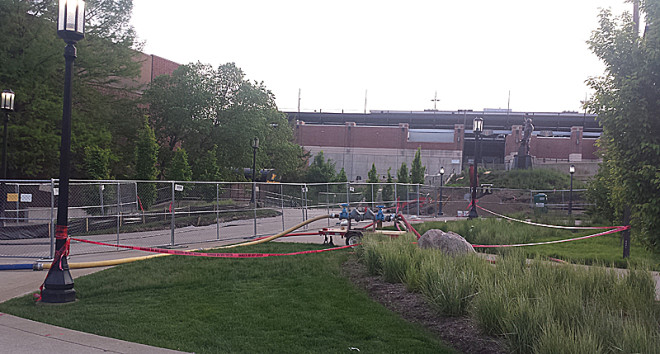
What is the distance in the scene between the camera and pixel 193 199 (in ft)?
56.4

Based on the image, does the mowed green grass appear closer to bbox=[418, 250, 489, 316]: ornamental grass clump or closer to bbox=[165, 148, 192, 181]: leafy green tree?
bbox=[418, 250, 489, 316]: ornamental grass clump

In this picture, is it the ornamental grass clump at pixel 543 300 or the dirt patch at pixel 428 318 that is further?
the dirt patch at pixel 428 318

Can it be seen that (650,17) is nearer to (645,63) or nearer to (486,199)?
(645,63)

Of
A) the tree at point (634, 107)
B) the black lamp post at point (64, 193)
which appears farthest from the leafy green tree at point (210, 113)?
the tree at point (634, 107)

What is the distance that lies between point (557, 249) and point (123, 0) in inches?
1045

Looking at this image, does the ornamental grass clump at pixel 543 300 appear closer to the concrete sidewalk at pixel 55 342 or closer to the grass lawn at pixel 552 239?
the concrete sidewalk at pixel 55 342

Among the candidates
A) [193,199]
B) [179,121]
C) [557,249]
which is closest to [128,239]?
[193,199]

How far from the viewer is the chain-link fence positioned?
595 inches

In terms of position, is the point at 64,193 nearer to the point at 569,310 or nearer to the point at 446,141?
the point at 569,310

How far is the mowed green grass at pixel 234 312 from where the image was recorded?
6.21 m

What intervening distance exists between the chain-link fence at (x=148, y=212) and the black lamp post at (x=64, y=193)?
16.5 ft

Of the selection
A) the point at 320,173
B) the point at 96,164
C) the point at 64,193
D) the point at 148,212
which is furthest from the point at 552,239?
the point at 320,173

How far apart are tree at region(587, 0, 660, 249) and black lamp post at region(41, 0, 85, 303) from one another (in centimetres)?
761

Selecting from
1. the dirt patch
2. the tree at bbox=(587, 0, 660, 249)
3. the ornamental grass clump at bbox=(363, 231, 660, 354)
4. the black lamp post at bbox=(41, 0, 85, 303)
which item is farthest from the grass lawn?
the black lamp post at bbox=(41, 0, 85, 303)
